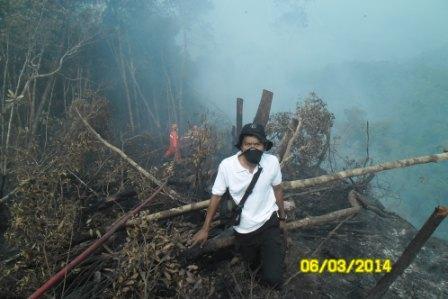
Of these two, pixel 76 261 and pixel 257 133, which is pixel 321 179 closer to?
pixel 257 133

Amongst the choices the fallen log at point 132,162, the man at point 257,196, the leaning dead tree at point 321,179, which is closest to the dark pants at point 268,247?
the man at point 257,196

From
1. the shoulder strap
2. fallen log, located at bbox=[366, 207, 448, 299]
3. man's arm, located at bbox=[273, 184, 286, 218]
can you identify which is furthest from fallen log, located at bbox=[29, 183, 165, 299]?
fallen log, located at bbox=[366, 207, 448, 299]

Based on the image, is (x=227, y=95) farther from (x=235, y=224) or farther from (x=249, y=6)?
(x=235, y=224)

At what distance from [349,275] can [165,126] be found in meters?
15.2

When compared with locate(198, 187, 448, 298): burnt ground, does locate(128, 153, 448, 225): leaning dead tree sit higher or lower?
higher

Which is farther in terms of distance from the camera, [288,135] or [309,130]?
[309,130]

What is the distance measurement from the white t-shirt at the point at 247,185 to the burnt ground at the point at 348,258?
71 cm

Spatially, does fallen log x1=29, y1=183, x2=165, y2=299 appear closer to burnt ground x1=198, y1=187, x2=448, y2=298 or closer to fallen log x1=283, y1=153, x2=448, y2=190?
burnt ground x1=198, y1=187, x2=448, y2=298

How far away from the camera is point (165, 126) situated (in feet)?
62.4

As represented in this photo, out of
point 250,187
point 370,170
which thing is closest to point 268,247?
point 250,187

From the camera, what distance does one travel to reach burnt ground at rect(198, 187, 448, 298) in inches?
172

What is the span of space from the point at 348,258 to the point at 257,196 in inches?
106

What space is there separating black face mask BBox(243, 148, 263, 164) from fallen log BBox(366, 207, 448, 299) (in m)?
1.75

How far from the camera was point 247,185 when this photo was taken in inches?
145
